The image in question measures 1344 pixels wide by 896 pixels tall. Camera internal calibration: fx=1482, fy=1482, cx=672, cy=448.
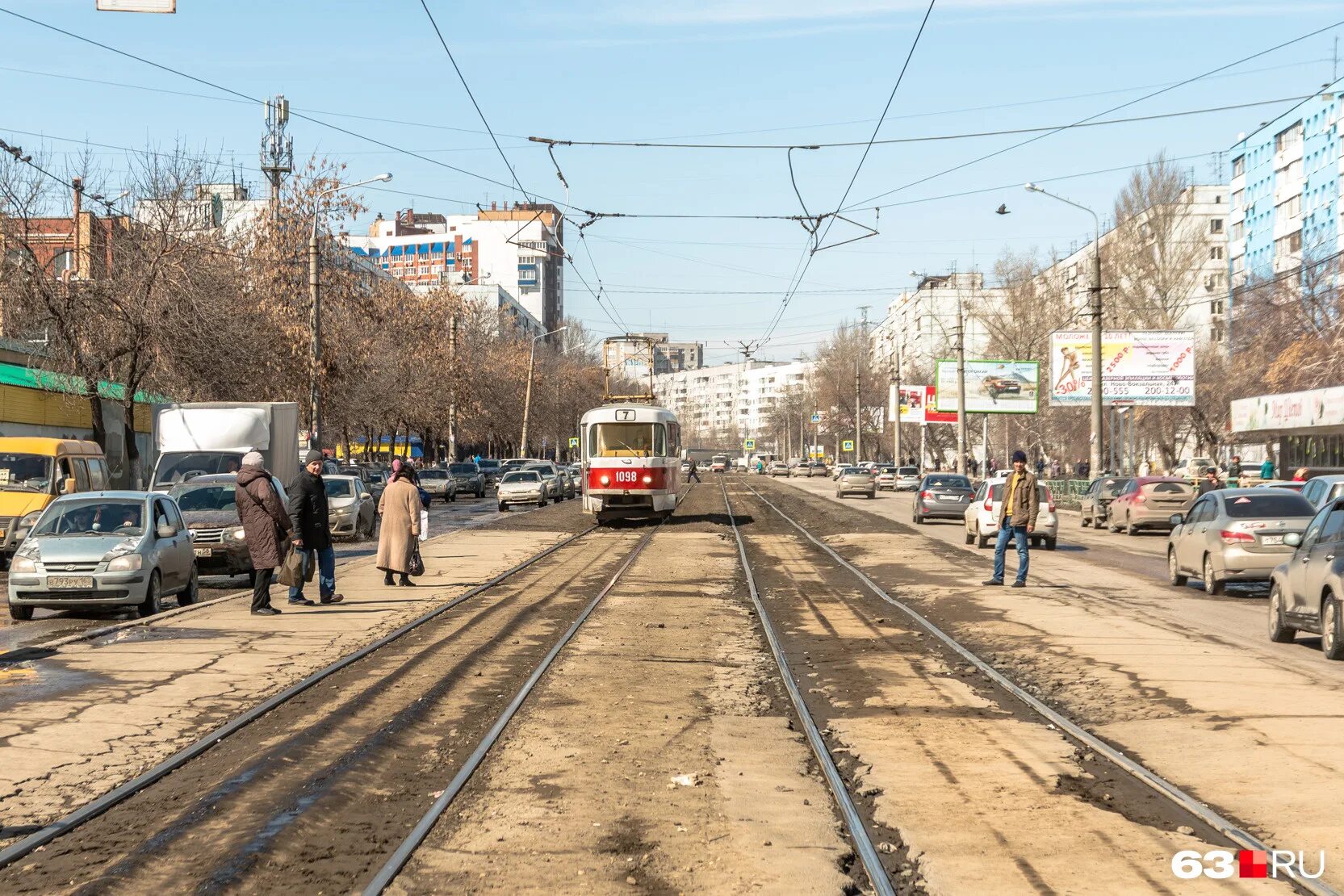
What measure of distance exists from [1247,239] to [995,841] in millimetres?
97267

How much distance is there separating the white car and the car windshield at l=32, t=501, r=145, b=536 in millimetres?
17780

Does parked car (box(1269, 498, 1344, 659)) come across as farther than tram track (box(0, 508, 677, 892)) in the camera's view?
Yes

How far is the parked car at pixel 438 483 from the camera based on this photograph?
60.4 m

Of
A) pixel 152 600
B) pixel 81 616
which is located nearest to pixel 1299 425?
pixel 152 600

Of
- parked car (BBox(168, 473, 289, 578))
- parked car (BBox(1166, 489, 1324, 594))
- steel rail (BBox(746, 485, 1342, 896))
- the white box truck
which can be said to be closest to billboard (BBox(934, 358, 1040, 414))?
the white box truck

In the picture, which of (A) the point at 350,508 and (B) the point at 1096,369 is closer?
(A) the point at 350,508

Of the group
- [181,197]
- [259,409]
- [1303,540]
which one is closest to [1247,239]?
[181,197]

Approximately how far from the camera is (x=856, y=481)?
69562mm

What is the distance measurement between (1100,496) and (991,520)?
13346 mm

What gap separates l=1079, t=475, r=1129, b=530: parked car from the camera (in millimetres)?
42281

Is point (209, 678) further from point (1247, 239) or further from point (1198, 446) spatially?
point (1247, 239)

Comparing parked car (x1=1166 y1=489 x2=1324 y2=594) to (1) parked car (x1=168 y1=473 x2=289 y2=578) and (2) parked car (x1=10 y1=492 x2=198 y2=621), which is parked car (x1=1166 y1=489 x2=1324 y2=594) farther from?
(2) parked car (x1=10 y1=492 x2=198 y2=621)

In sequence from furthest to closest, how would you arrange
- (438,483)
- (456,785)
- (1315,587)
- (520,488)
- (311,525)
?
(438,483), (520,488), (311,525), (1315,587), (456,785)

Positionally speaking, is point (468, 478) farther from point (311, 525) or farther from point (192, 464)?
point (311, 525)
